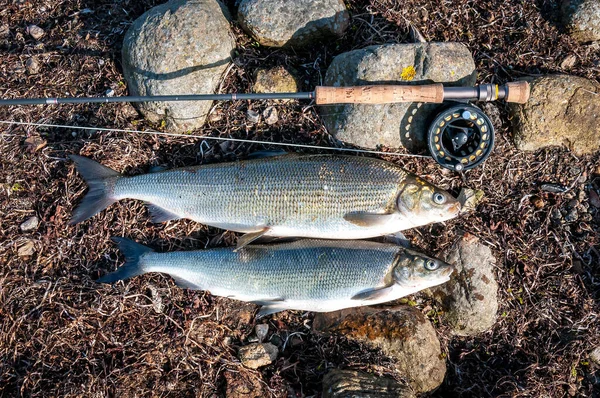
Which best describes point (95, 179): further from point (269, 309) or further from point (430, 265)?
point (430, 265)

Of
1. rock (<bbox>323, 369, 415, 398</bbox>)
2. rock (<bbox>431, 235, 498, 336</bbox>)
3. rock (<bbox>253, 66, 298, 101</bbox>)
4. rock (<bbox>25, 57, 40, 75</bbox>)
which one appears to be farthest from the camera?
rock (<bbox>25, 57, 40, 75</bbox>)

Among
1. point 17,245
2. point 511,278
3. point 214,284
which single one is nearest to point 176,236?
point 214,284

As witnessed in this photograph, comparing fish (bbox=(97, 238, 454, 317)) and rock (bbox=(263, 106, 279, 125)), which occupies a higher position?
rock (bbox=(263, 106, 279, 125))

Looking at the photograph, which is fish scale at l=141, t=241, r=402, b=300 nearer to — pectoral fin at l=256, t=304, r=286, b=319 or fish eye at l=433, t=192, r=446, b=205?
pectoral fin at l=256, t=304, r=286, b=319

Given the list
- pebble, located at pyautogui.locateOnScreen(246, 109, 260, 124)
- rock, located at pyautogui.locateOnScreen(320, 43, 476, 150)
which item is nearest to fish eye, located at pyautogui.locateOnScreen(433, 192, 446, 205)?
rock, located at pyautogui.locateOnScreen(320, 43, 476, 150)

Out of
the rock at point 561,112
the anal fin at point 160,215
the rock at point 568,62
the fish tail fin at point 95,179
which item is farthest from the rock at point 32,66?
the rock at point 568,62

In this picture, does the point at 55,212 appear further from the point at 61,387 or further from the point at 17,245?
the point at 61,387
